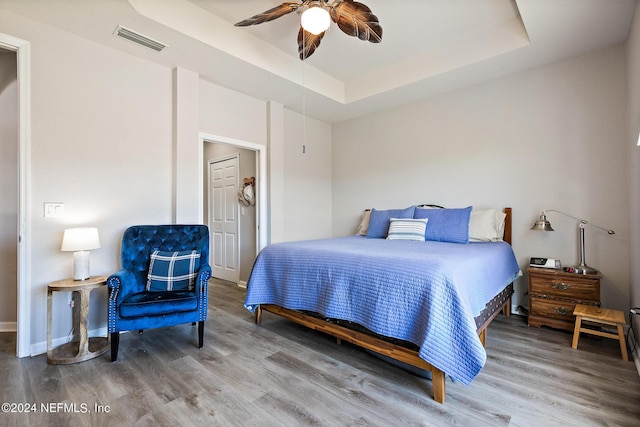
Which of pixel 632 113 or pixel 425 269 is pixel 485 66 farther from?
pixel 425 269

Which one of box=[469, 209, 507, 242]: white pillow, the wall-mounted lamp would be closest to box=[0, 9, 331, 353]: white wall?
the wall-mounted lamp

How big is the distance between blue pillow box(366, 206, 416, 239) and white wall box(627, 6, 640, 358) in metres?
1.92

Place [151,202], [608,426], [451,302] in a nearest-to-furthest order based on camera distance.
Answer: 1. [608,426]
2. [451,302]
3. [151,202]

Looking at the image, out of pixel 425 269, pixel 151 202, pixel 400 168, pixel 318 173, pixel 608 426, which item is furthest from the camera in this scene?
pixel 318 173

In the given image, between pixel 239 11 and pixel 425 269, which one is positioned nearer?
pixel 425 269

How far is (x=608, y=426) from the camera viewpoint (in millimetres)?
1519

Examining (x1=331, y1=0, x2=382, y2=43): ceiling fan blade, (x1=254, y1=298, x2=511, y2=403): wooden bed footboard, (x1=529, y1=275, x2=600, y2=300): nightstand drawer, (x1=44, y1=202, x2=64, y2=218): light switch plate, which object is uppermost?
(x1=331, y1=0, x2=382, y2=43): ceiling fan blade

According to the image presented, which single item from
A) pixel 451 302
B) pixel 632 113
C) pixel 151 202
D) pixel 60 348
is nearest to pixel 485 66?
pixel 632 113

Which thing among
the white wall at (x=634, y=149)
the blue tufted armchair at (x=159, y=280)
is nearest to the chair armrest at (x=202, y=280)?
the blue tufted armchair at (x=159, y=280)

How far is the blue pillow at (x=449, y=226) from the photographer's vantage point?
3197 mm

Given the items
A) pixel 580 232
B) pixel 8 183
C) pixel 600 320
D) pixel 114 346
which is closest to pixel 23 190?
pixel 8 183

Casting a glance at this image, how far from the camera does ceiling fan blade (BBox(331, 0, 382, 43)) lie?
2.15 metres

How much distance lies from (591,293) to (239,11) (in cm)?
400

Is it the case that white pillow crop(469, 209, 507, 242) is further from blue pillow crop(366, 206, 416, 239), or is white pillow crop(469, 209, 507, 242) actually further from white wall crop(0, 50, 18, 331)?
white wall crop(0, 50, 18, 331)
